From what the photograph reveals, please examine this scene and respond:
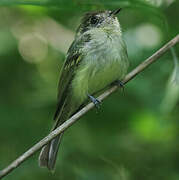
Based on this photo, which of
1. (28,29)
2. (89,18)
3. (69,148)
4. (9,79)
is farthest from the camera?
(28,29)

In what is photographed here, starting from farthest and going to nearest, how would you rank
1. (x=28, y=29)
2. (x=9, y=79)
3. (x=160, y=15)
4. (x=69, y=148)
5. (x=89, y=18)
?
(x=28, y=29)
(x=9, y=79)
(x=89, y=18)
(x=69, y=148)
(x=160, y=15)

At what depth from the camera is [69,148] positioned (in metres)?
3.71

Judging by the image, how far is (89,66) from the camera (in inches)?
145

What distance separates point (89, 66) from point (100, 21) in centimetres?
51

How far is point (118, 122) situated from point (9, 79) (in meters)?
1.27

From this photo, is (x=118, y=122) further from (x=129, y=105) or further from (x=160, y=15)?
(x=160, y=15)

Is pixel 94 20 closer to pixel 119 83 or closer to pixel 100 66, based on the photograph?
pixel 100 66

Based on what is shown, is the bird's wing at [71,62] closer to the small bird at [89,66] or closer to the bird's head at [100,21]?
the small bird at [89,66]

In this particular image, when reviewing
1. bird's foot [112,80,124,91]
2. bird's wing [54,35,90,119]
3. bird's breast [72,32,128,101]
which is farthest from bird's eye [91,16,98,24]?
bird's foot [112,80,124,91]

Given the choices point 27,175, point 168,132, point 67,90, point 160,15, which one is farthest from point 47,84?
point 160,15

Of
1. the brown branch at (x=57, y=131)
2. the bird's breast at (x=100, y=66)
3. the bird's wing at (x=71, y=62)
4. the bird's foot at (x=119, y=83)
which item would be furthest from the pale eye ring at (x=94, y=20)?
the brown branch at (x=57, y=131)

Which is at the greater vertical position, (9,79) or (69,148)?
(9,79)

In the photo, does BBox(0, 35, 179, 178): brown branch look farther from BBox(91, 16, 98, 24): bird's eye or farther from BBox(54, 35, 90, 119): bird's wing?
BBox(91, 16, 98, 24): bird's eye

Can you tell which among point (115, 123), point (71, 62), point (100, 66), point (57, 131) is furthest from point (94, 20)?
point (57, 131)
